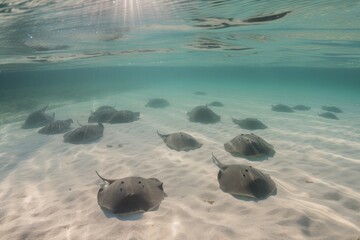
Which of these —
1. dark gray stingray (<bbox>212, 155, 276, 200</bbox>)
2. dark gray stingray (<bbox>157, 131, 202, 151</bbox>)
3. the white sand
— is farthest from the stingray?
dark gray stingray (<bbox>212, 155, 276, 200</bbox>)

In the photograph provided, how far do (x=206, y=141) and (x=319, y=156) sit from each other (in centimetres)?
422

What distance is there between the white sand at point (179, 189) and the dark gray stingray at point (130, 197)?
22 centimetres

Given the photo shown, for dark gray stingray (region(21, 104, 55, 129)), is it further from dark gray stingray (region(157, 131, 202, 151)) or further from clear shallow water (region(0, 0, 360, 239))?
dark gray stingray (region(157, 131, 202, 151))

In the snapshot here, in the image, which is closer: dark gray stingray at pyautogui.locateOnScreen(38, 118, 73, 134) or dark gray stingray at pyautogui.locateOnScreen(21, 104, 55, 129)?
dark gray stingray at pyautogui.locateOnScreen(38, 118, 73, 134)

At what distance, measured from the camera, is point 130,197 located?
4.82m

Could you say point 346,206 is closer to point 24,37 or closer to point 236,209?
point 236,209

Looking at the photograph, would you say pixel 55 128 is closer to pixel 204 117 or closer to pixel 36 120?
pixel 36 120

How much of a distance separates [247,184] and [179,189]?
1784mm

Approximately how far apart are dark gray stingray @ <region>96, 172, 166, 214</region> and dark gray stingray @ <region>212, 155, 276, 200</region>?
1.61m

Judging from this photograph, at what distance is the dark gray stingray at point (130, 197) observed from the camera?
15.7ft

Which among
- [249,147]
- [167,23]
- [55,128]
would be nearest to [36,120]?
[55,128]

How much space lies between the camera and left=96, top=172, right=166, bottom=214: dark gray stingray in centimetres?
478

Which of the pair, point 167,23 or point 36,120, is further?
point 36,120

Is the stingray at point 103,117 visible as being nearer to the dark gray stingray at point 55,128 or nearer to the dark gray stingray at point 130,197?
the dark gray stingray at point 55,128
